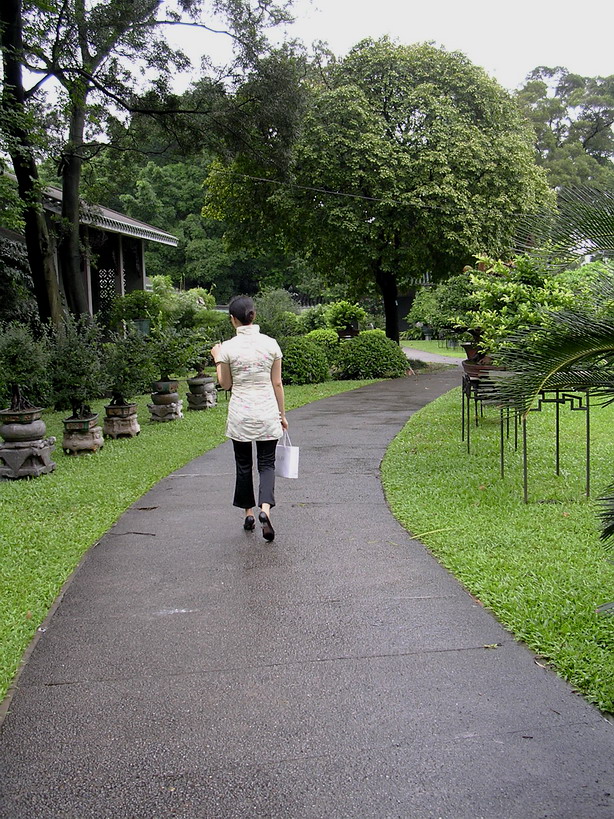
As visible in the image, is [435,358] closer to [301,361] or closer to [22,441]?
[301,361]

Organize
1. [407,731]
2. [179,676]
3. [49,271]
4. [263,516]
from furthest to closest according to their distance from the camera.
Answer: [49,271] → [263,516] → [179,676] → [407,731]

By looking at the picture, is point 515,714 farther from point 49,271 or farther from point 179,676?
point 49,271

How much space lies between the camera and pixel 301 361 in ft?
62.7

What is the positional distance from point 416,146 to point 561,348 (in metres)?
18.5

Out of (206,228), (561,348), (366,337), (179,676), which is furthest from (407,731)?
(206,228)

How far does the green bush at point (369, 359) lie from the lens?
20.8 metres

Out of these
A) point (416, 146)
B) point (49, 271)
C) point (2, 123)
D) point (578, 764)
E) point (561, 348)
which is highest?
point (416, 146)

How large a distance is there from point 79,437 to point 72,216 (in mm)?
8453

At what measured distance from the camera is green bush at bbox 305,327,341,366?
20850mm

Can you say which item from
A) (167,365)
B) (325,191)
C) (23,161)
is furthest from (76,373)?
(325,191)

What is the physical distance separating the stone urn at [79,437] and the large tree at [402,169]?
35.8 feet

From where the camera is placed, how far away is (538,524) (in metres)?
5.98

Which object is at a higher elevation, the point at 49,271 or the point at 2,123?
the point at 2,123

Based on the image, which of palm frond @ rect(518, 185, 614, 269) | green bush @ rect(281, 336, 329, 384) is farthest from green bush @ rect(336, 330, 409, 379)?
palm frond @ rect(518, 185, 614, 269)
